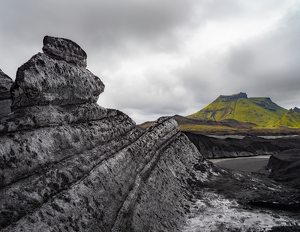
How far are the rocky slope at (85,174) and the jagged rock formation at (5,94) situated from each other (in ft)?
3.70

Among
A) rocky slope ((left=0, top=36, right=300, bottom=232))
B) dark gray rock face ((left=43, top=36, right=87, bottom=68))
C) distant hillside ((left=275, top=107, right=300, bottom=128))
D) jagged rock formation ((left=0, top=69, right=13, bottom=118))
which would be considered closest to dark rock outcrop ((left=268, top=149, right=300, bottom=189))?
rocky slope ((left=0, top=36, right=300, bottom=232))

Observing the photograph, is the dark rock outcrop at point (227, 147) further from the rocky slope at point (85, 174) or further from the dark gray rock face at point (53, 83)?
the dark gray rock face at point (53, 83)

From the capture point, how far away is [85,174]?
12.6 ft

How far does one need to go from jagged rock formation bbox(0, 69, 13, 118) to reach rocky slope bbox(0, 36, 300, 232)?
44.4 inches

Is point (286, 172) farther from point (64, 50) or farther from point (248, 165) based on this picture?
point (64, 50)

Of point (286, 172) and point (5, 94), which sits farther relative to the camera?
point (286, 172)

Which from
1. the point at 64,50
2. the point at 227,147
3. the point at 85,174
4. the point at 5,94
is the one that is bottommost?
the point at 227,147

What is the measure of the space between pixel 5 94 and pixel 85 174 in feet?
9.35

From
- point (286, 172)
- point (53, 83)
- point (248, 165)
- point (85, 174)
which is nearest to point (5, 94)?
point (53, 83)

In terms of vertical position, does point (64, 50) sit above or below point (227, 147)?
above

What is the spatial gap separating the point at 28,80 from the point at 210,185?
649 cm

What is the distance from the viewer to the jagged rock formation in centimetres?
429

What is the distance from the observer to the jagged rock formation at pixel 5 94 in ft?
14.1

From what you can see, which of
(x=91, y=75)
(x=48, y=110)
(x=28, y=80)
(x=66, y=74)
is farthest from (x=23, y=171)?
(x=91, y=75)
